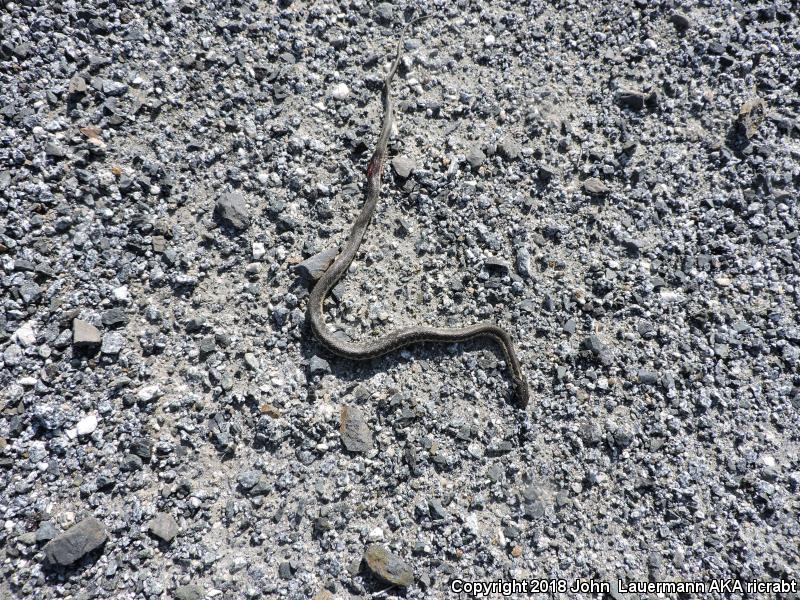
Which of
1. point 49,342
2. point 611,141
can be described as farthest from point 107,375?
point 611,141

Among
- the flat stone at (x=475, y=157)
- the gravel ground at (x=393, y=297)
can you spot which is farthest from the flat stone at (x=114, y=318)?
the flat stone at (x=475, y=157)

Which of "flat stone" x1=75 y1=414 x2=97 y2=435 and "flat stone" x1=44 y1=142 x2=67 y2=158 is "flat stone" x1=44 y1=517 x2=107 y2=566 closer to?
"flat stone" x1=75 y1=414 x2=97 y2=435

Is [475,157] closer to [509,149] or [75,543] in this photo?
[509,149]

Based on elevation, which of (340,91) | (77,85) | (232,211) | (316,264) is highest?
(340,91)

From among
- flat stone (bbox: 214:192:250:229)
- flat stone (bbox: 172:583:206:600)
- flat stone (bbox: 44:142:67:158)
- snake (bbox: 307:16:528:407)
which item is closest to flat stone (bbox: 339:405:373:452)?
snake (bbox: 307:16:528:407)

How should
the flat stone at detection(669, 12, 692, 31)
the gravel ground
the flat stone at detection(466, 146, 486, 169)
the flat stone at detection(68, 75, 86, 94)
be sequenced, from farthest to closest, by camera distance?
1. the flat stone at detection(669, 12, 692, 31)
2. the flat stone at detection(466, 146, 486, 169)
3. the flat stone at detection(68, 75, 86, 94)
4. the gravel ground

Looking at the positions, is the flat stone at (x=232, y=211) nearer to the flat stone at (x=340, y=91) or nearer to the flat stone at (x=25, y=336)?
the flat stone at (x=340, y=91)

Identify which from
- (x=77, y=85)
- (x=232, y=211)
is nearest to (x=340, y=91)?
(x=232, y=211)
